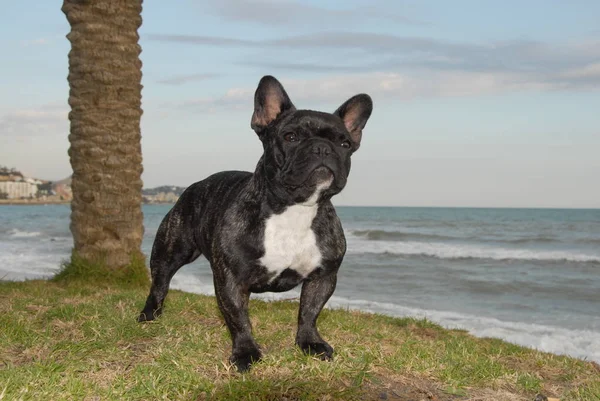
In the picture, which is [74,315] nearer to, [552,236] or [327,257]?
[327,257]

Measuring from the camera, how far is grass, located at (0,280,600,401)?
194 inches

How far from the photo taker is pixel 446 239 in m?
41.3

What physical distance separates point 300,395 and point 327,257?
3.62ft

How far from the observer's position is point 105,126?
11211 mm

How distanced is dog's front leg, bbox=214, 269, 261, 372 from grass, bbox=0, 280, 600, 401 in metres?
0.11

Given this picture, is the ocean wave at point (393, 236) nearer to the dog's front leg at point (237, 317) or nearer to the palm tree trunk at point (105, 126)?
the palm tree trunk at point (105, 126)

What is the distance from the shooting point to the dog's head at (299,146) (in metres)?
4.85

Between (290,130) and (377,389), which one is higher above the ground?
(290,130)

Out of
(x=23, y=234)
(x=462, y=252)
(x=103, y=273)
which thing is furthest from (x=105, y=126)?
(x=23, y=234)

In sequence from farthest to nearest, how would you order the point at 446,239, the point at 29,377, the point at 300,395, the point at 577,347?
the point at 446,239, the point at 577,347, the point at 29,377, the point at 300,395

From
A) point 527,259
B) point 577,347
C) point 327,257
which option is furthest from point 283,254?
point 527,259

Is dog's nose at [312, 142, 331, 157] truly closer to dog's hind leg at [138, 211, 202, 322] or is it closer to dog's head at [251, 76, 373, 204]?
dog's head at [251, 76, 373, 204]

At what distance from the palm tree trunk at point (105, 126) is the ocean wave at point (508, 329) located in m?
3.06

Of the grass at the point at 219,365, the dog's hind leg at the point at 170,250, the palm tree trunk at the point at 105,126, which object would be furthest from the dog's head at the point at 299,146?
the palm tree trunk at the point at 105,126
